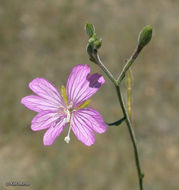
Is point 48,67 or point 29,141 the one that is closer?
point 29,141

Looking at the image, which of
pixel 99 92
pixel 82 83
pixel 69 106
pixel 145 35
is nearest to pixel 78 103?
pixel 69 106

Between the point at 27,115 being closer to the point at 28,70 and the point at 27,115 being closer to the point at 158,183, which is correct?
the point at 28,70

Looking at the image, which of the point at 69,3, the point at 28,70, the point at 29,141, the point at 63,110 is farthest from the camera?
the point at 69,3

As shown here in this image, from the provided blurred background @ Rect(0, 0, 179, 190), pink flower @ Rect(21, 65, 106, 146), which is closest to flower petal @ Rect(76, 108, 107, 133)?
pink flower @ Rect(21, 65, 106, 146)

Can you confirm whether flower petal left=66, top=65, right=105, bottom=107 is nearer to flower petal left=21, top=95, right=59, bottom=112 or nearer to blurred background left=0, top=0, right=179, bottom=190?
flower petal left=21, top=95, right=59, bottom=112

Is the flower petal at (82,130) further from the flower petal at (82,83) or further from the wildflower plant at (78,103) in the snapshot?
the flower petal at (82,83)

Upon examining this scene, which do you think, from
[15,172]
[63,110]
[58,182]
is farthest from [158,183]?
[63,110]
